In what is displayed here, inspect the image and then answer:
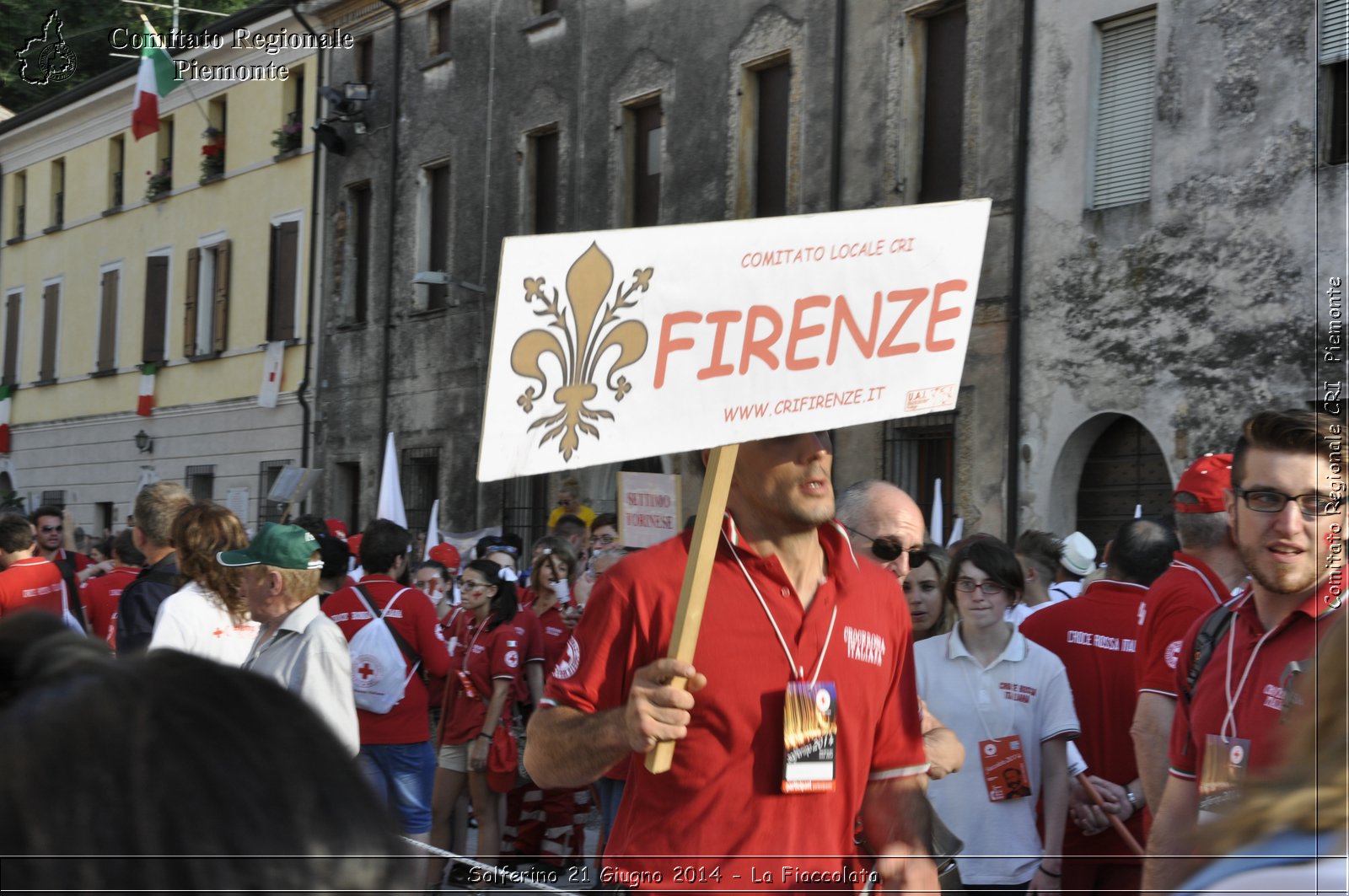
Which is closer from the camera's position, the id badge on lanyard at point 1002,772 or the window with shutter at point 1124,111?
the id badge on lanyard at point 1002,772

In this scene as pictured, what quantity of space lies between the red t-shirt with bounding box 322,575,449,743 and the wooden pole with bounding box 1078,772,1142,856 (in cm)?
368

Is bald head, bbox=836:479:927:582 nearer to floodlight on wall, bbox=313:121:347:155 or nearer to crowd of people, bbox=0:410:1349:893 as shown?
crowd of people, bbox=0:410:1349:893

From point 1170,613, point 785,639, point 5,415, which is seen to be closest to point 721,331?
point 785,639

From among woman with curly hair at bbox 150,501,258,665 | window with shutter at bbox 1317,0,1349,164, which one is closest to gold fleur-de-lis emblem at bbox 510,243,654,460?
woman with curly hair at bbox 150,501,258,665

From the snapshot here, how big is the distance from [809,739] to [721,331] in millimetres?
902

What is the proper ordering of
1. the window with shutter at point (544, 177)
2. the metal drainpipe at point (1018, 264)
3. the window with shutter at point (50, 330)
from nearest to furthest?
the metal drainpipe at point (1018, 264) < the window with shutter at point (544, 177) < the window with shutter at point (50, 330)

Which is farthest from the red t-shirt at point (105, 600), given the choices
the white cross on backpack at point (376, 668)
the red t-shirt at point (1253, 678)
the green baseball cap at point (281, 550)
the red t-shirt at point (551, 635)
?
the red t-shirt at point (1253, 678)

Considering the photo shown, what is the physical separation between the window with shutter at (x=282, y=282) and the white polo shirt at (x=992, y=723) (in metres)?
25.1

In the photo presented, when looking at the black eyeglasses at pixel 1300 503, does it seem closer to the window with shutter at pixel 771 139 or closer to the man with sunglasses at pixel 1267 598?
the man with sunglasses at pixel 1267 598

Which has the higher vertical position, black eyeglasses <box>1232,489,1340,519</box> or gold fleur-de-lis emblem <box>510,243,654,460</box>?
gold fleur-de-lis emblem <box>510,243,654,460</box>

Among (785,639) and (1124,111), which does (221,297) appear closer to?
(1124,111)

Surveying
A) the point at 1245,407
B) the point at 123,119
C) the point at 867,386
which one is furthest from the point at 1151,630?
the point at 123,119

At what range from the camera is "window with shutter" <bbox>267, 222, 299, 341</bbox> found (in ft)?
95.1

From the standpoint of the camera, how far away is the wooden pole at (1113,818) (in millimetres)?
5289
